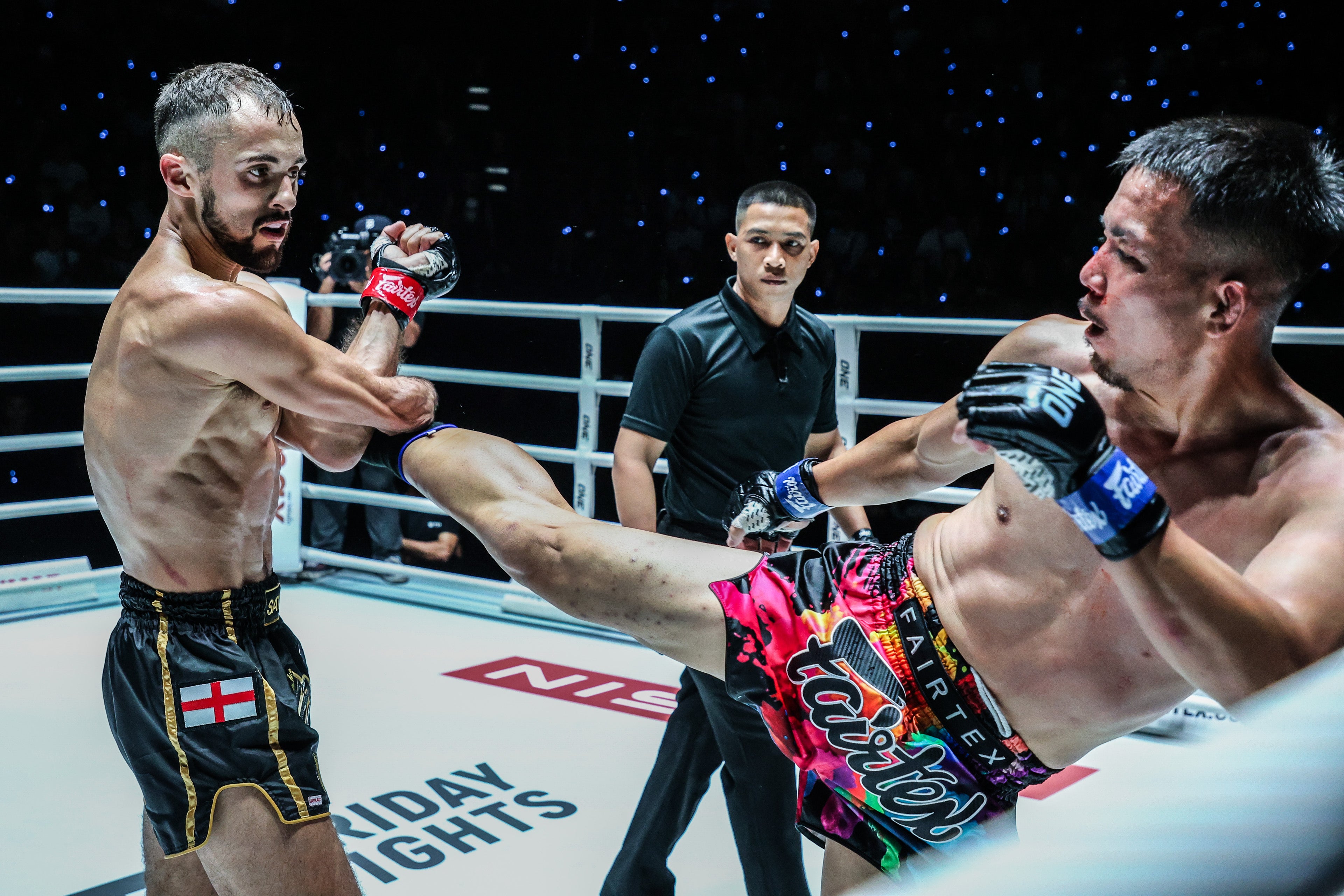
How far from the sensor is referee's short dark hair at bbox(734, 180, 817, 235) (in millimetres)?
2770

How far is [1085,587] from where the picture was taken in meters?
1.30

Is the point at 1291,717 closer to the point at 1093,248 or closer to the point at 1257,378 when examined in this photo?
the point at 1257,378

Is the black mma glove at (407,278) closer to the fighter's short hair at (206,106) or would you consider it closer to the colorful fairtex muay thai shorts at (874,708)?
the fighter's short hair at (206,106)

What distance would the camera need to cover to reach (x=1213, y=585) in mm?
1021

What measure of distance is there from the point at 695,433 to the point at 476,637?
213 cm

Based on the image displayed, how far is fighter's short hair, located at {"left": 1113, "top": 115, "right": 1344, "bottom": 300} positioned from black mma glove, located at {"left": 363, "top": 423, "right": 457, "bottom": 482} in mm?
1086

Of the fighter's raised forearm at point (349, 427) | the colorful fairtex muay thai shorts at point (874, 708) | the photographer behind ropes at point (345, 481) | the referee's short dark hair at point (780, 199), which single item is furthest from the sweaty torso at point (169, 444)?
the photographer behind ropes at point (345, 481)

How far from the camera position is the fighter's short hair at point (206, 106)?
5.49ft

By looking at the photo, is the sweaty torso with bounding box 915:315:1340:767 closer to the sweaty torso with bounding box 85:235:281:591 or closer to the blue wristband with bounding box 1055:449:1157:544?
the blue wristband with bounding box 1055:449:1157:544

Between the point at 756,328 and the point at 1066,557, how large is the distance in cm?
139

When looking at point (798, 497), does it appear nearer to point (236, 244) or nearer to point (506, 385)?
point (236, 244)

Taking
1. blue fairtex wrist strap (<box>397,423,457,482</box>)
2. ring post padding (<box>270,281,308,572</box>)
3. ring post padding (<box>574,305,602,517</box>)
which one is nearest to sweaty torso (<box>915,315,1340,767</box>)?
blue fairtex wrist strap (<box>397,423,457,482</box>)

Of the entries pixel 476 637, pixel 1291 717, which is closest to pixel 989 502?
pixel 1291 717

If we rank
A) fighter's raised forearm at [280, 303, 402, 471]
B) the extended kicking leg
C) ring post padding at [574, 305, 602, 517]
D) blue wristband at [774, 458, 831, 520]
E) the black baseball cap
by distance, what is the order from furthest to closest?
ring post padding at [574, 305, 602, 517], the black baseball cap, blue wristband at [774, 458, 831, 520], fighter's raised forearm at [280, 303, 402, 471], the extended kicking leg
